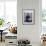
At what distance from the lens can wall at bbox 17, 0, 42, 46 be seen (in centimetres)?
574

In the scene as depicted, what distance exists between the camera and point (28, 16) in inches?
228

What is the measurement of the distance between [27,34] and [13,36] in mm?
593

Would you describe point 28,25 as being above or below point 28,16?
below

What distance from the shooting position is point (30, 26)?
578cm

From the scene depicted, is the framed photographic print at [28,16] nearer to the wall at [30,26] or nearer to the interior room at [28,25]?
the interior room at [28,25]

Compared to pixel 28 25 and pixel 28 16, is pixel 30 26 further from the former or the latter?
pixel 28 16

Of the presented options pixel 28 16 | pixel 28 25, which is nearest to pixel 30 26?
pixel 28 25

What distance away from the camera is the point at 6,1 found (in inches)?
309

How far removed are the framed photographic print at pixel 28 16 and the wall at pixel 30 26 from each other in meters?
0.12

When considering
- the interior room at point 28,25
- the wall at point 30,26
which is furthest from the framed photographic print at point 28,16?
the wall at point 30,26

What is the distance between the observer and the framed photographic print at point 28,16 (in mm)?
5770

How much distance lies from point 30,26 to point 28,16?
1.33 ft

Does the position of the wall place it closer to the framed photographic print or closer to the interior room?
the interior room

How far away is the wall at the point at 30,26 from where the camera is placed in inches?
226
